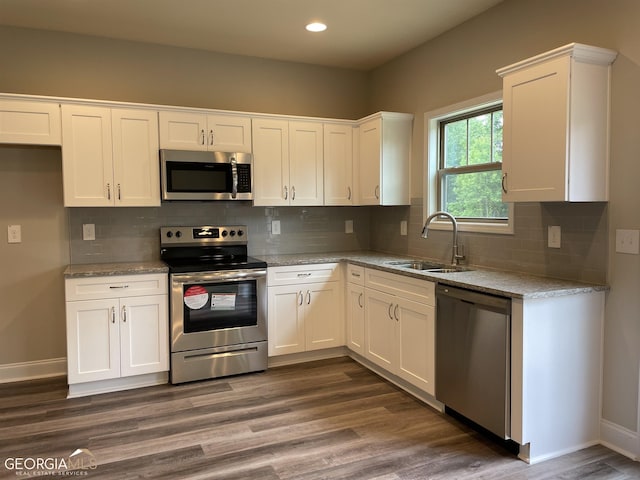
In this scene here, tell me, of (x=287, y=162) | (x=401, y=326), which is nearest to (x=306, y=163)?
(x=287, y=162)

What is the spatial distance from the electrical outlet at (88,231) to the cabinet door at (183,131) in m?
0.87

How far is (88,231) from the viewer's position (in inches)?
150

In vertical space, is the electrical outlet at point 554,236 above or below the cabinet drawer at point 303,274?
above

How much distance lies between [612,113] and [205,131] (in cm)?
279

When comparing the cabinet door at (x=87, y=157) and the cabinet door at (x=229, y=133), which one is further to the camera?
the cabinet door at (x=229, y=133)

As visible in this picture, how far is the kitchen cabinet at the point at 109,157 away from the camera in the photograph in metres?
3.46

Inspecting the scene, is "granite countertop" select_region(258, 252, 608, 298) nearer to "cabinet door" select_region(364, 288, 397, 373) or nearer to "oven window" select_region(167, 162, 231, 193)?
"cabinet door" select_region(364, 288, 397, 373)

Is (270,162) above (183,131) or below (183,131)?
below

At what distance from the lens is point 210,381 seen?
3.65 metres

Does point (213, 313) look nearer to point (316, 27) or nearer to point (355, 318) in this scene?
point (355, 318)

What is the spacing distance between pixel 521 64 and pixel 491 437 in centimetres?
209

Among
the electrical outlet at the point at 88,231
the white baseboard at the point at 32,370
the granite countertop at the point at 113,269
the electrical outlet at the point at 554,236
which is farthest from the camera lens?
the electrical outlet at the point at 88,231

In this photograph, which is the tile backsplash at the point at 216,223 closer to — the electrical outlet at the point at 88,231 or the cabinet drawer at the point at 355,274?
the electrical outlet at the point at 88,231

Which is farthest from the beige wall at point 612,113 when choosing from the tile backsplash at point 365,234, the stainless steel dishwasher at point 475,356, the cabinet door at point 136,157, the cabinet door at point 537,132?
the cabinet door at point 136,157
